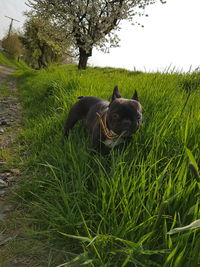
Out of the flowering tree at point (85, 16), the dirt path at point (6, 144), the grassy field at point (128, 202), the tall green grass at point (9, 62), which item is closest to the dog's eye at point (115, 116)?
the grassy field at point (128, 202)

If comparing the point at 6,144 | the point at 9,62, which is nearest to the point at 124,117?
the point at 6,144

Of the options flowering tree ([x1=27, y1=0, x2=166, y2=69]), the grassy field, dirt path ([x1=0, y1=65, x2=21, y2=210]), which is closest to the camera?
the grassy field

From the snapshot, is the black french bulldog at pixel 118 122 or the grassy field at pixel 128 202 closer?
the grassy field at pixel 128 202

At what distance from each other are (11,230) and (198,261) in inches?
58.9

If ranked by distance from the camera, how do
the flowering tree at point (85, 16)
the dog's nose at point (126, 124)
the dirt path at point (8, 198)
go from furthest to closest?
the flowering tree at point (85, 16) → the dog's nose at point (126, 124) → the dirt path at point (8, 198)

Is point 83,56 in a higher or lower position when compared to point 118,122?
higher

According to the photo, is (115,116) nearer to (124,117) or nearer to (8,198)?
(124,117)

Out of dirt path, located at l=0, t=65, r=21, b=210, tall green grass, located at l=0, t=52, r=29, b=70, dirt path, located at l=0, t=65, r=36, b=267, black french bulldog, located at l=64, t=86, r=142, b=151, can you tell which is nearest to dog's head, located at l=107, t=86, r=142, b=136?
black french bulldog, located at l=64, t=86, r=142, b=151

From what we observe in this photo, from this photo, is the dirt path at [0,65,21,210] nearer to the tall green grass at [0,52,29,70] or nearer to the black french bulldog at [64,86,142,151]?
the black french bulldog at [64,86,142,151]

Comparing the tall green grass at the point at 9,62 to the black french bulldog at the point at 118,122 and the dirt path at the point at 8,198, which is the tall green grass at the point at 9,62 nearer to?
the dirt path at the point at 8,198

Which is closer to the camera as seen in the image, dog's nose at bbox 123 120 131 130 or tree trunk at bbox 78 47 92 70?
dog's nose at bbox 123 120 131 130

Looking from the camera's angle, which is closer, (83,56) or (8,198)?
(8,198)

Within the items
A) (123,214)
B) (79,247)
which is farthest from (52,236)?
(123,214)

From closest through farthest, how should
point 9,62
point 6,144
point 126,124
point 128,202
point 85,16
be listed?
point 128,202 → point 126,124 → point 6,144 → point 85,16 → point 9,62
